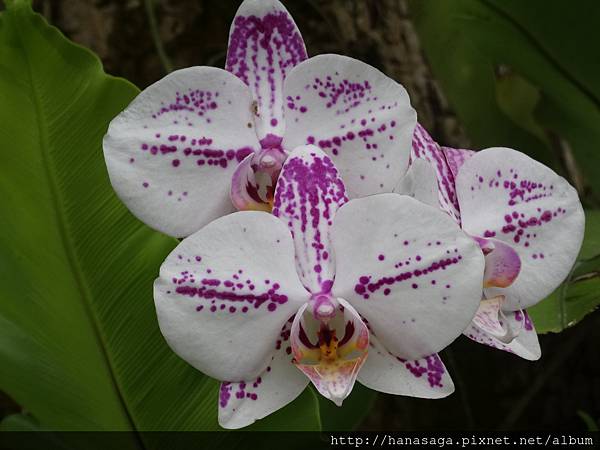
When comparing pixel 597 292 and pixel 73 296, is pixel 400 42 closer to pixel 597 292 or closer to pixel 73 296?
pixel 597 292

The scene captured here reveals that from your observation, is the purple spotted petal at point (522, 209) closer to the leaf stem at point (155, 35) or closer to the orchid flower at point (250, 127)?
the orchid flower at point (250, 127)

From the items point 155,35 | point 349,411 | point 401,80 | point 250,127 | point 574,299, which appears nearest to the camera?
point 250,127

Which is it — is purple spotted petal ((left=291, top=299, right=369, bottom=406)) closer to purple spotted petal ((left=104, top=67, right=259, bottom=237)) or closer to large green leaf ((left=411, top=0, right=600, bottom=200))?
purple spotted petal ((left=104, top=67, right=259, bottom=237))

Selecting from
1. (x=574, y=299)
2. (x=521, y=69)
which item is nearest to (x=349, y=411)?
(x=574, y=299)

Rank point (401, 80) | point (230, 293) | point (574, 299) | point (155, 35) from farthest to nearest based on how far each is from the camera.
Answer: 1. point (401, 80)
2. point (155, 35)
3. point (574, 299)
4. point (230, 293)

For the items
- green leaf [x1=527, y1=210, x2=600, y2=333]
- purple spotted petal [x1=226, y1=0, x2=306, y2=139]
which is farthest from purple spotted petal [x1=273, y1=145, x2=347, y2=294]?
green leaf [x1=527, y1=210, x2=600, y2=333]

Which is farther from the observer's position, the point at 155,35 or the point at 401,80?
the point at 401,80

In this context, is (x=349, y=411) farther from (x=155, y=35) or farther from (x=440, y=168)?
(x=155, y=35)

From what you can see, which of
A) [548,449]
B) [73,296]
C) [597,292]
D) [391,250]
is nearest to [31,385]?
[73,296]
